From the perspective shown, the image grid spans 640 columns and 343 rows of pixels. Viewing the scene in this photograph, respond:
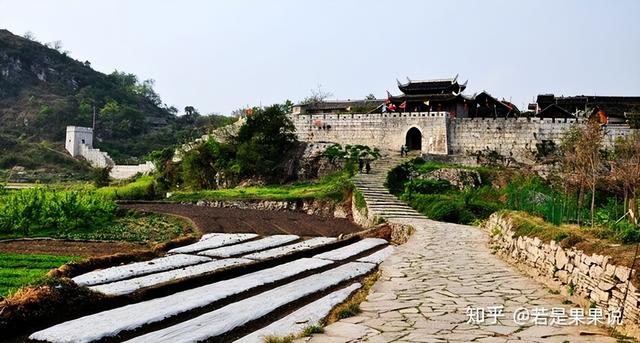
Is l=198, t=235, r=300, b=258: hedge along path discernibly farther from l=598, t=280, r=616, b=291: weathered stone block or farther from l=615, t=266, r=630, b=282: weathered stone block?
l=615, t=266, r=630, b=282: weathered stone block

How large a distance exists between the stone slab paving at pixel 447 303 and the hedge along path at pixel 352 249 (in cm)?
100

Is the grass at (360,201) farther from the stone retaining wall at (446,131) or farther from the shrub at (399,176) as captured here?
the stone retaining wall at (446,131)

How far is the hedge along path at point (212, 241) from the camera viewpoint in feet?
36.1

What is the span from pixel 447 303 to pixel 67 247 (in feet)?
30.6

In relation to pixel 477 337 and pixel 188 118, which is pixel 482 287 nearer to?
pixel 477 337

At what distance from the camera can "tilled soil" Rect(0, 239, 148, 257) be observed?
11766 millimetres

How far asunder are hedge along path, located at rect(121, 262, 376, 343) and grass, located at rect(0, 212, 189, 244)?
21.9 feet

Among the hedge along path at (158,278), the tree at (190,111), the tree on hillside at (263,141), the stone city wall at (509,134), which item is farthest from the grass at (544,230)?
the tree at (190,111)

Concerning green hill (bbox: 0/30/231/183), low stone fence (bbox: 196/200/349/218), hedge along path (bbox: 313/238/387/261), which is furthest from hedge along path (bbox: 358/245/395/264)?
green hill (bbox: 0/30/231/183)

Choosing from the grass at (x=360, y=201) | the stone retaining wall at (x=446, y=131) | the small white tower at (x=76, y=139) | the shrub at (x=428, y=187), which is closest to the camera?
the grass at (x=360, y=201)

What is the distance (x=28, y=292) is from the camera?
5.88 m

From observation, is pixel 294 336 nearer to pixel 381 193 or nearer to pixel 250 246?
pixel 250 246

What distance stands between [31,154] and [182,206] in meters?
45.2

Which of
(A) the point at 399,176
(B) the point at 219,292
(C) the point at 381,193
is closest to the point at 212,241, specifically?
(B) the point at 219,292
